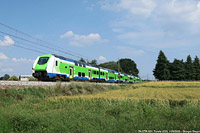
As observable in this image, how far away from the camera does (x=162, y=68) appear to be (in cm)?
8475

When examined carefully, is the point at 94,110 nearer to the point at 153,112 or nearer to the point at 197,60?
the point at 153,112

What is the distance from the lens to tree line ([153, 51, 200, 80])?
274ft

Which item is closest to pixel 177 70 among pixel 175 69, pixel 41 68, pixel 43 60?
pixel 175 69

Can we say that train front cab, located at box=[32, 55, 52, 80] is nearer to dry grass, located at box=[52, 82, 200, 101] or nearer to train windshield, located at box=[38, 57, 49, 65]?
train windshield, located at box=[38, 57, 49, 65]

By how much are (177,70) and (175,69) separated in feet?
3.17

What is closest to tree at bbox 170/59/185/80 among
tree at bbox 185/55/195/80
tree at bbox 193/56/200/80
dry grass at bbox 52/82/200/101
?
tree at bbox 185/55/195/80

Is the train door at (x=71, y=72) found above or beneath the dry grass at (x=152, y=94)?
above

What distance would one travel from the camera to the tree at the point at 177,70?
83.0 meters

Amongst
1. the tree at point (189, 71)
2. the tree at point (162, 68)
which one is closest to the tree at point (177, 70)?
the tree at point (162, 68)

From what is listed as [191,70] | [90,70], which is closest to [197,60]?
[191,70]

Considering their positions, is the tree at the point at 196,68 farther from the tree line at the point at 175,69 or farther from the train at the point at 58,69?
the train at the point at 58,69

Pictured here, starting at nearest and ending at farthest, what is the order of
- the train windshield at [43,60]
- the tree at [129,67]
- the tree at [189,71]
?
the train windshield at [43,60] → the tree at [189,71] → the tree at [129,67]

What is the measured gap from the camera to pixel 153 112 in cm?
795

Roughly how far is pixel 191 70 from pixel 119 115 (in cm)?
8954
